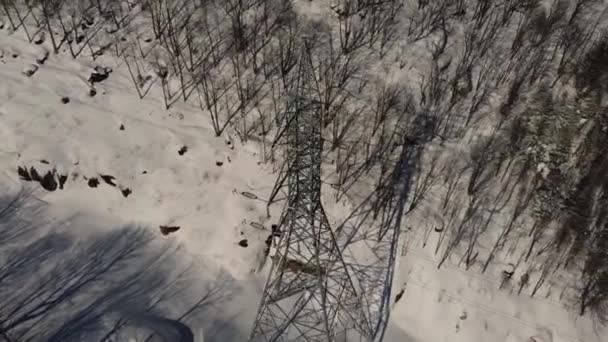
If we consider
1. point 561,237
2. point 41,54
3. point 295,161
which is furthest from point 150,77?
point 561,237

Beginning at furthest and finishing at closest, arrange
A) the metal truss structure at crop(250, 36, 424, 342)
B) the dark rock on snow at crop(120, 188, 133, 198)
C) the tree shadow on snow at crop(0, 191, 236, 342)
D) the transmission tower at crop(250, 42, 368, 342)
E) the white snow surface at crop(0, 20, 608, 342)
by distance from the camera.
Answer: the dark rock on snow at crop(120, 188, 133, 198) → the white snow surface at crop(0, 20, 608, 342) → the metal truss structure at crop(250, 36, 424, 342) → the transmission tower at crop(250, 42, 368, 342) → the tree shadow on snow at crop(0, 191, 236, 342)

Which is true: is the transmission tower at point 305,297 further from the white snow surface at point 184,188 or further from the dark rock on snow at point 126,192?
the dark rock on snow at point 126,192

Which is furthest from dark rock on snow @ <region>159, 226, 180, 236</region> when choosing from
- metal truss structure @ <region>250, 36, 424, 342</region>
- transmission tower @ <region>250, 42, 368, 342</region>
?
metal truss structure @ <region>250, 36, 424, 342</region>

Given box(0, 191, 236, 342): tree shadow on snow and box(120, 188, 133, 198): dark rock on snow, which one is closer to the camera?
box(0, 191, 236, 342): tree shadow on snow

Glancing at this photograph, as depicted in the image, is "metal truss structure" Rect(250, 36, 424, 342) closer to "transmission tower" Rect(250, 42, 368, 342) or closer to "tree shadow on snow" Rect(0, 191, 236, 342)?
"transmission tower" Rect(250, 42, 368, 342)

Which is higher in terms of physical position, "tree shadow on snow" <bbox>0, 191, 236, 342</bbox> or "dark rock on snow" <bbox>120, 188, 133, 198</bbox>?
"dark rock on snow" <bbox>120, 188, 133, 198</bbox>

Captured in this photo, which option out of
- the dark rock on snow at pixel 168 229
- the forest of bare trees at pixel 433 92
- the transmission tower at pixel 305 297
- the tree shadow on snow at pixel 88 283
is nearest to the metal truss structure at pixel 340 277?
the transmission tower at pixel 305 297
